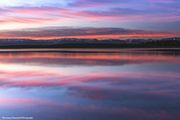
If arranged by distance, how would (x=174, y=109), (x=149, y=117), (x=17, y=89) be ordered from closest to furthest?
(x=149, y=117) < (x=174, y=109) < (x=17, y=89)

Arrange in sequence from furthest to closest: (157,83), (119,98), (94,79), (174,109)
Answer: (94,79) < (157,83) < (119,98) < (174,109)

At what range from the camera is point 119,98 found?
955 centimetres

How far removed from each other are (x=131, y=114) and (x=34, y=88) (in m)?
4.81

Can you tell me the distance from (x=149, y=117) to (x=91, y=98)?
264 centimetres

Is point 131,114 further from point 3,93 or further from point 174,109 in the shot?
point 3,93

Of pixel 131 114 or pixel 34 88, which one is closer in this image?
pixel 131 114

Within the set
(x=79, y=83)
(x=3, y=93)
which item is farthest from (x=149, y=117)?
(x=79, y=83)

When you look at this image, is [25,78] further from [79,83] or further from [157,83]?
[157,83]

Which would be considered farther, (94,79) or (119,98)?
(94,79)

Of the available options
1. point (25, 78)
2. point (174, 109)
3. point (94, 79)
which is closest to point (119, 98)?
point (174, 109)

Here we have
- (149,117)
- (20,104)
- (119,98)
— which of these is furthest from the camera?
(119,98)

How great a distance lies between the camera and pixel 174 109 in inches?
315

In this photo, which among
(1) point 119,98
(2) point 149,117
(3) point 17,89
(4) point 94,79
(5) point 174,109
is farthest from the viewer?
(4) point 94,79

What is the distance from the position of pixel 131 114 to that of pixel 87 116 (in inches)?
32.1
